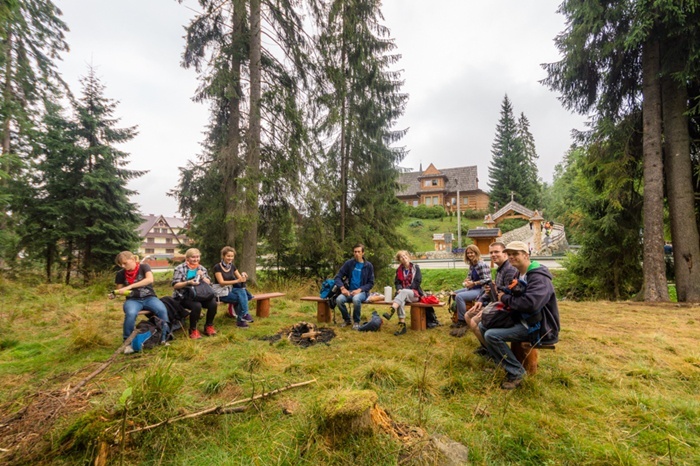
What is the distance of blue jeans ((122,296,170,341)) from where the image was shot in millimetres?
4383

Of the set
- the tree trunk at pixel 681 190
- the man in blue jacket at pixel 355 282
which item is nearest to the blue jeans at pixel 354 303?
the man in blue jacket at pixel 355 282

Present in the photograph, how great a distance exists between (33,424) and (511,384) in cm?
366

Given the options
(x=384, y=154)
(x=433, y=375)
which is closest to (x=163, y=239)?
(x=384, y=154)

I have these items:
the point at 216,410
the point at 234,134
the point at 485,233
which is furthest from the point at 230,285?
the point at 485,233

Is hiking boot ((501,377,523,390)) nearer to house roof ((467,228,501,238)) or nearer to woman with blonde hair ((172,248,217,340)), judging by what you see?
woman with blonde hair ((172,248,217,340))

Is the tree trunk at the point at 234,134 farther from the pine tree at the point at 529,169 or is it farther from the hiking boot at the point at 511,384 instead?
the pine tree at the point at 529,169

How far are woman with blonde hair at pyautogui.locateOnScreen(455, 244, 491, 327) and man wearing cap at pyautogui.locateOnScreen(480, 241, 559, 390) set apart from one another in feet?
6.86

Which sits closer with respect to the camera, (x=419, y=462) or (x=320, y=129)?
(x=419, y=462)

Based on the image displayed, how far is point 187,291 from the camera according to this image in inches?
195

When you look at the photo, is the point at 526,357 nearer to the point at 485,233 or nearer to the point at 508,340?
the point at 508,340

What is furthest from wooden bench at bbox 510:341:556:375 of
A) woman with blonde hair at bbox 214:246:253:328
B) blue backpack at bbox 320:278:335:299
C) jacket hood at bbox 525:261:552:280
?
woman with blonde hair at bbox 214:246:253:328

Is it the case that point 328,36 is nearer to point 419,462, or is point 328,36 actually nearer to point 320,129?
point 320,129

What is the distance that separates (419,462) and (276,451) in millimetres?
900

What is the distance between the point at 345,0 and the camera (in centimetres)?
928
